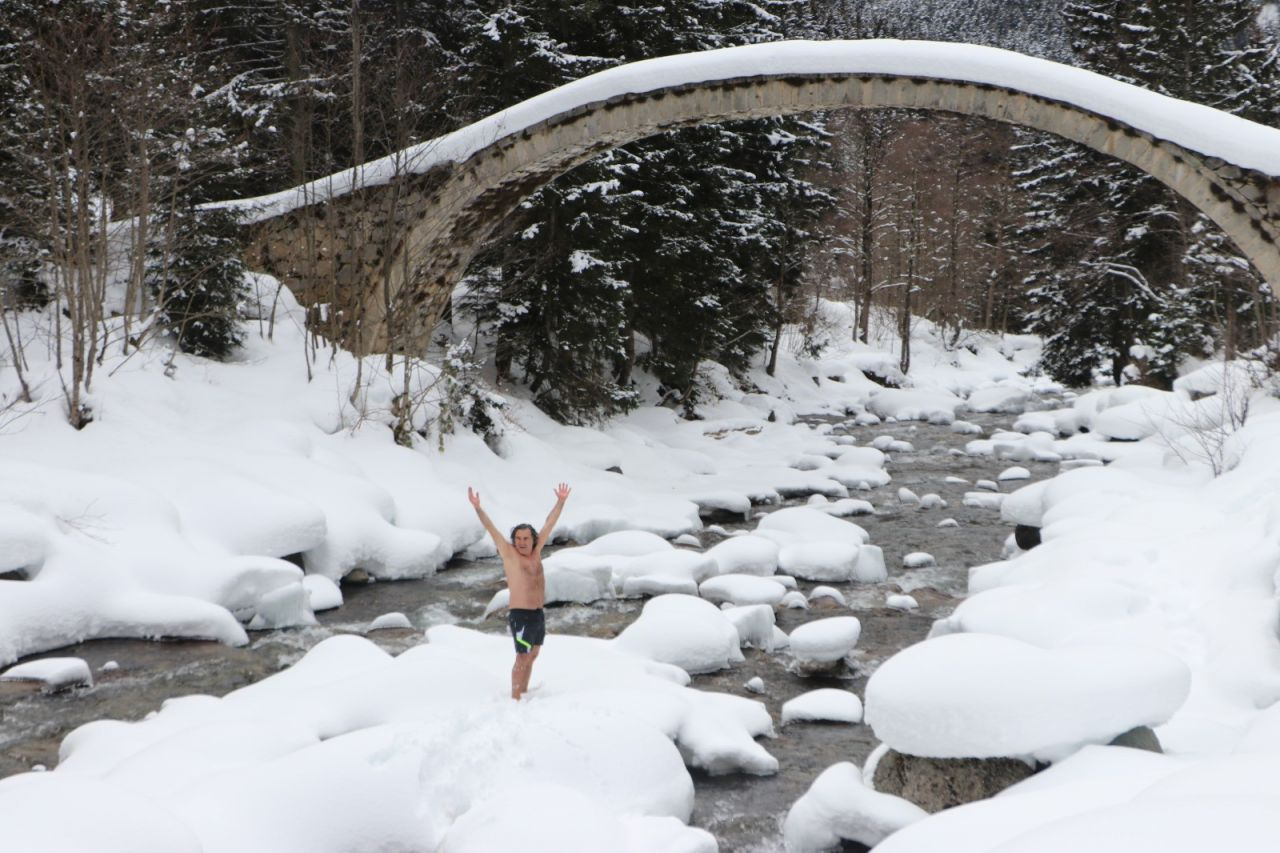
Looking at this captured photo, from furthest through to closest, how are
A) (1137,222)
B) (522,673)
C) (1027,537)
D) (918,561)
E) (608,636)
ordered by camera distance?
(1137,222), (1027,537), (918,561), (608,636), (522,673)

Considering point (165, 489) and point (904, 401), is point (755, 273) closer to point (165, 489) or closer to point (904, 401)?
point (904, 401)

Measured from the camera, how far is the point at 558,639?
5.75 meters

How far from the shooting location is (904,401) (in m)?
20.7

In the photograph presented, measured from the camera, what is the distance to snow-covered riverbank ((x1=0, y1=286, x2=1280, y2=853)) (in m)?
3.53

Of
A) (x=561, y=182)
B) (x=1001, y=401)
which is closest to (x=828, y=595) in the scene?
(x=561, y=182)

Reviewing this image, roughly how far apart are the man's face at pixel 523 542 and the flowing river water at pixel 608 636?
1365 mm

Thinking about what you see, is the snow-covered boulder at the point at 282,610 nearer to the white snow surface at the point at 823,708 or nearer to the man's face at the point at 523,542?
the man's face at the point at 523,542

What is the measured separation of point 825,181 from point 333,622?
23.0 meters

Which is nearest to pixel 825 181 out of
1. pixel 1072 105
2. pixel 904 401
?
pixel 904 401

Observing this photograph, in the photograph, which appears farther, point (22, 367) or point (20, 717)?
point (22, 367)

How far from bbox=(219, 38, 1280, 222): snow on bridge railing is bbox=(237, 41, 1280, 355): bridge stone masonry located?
2cm

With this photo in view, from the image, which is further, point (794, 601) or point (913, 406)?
point (913, 406)

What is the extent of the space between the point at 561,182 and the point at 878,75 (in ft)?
15.7

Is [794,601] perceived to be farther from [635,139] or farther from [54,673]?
[635,139]
